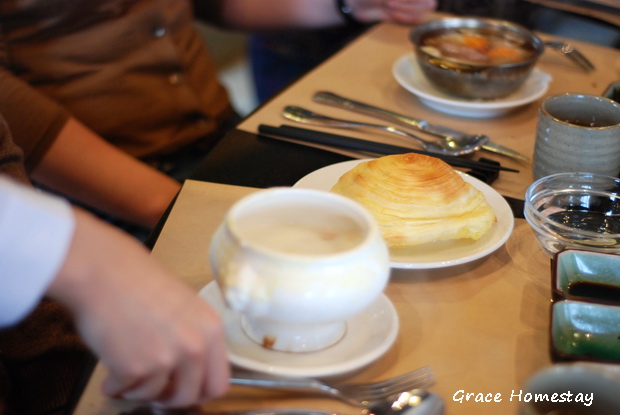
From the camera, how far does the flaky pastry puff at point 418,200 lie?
0.73 m

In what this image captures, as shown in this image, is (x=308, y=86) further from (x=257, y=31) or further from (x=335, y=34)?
(x=335, y=34)

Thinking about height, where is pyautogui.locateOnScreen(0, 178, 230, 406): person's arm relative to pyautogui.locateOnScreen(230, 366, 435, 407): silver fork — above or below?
above

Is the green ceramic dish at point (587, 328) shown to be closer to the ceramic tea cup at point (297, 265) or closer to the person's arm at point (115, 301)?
the ceramic tea cup at point (297, 265)

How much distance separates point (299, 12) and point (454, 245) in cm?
99

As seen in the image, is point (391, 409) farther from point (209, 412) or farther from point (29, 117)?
point (29, 117)

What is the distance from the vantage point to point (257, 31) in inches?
65.3

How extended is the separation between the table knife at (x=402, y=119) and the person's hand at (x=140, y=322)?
0.64 metres

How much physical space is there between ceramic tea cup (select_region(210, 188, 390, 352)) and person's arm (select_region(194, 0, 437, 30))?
3.35 feet

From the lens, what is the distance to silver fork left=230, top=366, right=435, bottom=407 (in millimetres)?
551

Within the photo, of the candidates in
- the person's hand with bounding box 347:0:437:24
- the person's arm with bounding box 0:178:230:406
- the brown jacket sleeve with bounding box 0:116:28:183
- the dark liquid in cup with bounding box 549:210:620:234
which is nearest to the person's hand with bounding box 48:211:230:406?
the person's arm with bounding box 0:178:230:406

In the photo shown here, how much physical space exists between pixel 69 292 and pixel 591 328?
1.52 feet

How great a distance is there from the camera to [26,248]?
49 cm

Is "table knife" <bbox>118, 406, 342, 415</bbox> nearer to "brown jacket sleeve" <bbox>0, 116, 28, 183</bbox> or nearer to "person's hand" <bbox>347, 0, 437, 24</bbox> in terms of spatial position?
Answer: "brown jacket sleeve" <bbox>0, 116, 28, 183</bbox>

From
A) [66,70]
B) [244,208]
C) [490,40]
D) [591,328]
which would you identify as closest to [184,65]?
[66,70]
